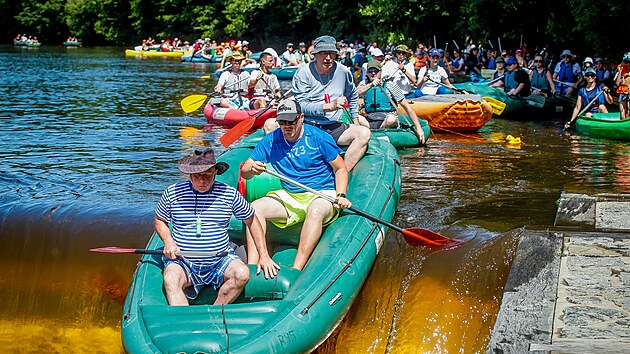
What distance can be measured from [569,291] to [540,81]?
14.1m

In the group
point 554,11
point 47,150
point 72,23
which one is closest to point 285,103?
point 47,150

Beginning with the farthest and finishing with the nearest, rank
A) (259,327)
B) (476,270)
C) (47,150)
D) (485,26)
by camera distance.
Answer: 1. (485,26)
2. (47,150)
3. (476,270)
4. (259,327)

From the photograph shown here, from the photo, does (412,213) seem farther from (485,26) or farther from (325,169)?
(485,26)

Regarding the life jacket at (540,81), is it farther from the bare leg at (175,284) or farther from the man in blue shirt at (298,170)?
the bare leg at (175,284)

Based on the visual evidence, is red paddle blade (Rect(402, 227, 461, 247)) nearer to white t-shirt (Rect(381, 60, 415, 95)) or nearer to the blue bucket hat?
the blue bucket hat

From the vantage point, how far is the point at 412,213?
8.77m

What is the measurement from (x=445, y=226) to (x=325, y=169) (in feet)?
5.23

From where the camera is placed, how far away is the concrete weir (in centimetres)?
509

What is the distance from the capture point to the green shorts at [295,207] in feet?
22.9

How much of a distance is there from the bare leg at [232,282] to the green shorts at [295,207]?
0.96 m

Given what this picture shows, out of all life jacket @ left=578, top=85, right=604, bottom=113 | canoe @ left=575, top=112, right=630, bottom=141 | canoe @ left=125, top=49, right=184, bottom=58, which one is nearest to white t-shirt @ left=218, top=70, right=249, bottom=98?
canoe @ left=575, top=112, right=630, bottom=141

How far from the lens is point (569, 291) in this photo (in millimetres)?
5738

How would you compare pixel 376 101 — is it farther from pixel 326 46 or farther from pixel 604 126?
pixel 326 46

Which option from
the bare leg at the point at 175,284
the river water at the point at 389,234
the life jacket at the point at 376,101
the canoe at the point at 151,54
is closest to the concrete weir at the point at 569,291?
the river water at the point at 389,234
